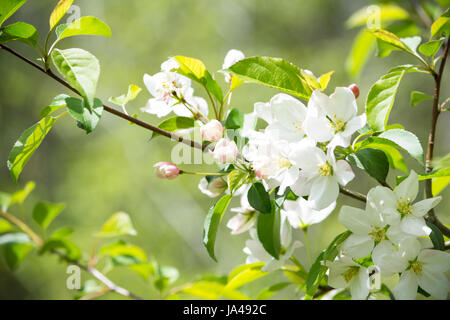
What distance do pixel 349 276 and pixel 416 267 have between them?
9 centimetres

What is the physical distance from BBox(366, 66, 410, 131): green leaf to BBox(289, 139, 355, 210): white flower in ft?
0.22

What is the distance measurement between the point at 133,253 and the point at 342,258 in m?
0.58

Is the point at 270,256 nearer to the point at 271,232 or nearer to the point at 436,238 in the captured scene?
the point at 271,232

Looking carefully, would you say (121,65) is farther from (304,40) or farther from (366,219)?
(366,219)

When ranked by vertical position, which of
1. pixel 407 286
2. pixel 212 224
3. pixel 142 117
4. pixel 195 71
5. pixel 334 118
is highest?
pixel 142 117

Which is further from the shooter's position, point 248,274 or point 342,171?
point 248,274

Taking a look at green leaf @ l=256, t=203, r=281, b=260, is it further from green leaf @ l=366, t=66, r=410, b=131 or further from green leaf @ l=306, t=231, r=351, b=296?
green leaf @ l=366, t=66, r=410, b=131

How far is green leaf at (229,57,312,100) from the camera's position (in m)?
0.52

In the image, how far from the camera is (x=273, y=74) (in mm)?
526

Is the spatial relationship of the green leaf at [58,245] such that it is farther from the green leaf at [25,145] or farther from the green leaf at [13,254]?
the green leaf at [25,145]

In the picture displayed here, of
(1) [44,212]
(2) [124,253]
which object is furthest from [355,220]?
(1) [44,212]

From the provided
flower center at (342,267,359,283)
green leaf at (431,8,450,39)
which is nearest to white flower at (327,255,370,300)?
flower center at (342,267,359,283)

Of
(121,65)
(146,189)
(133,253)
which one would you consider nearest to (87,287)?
(133,253)
